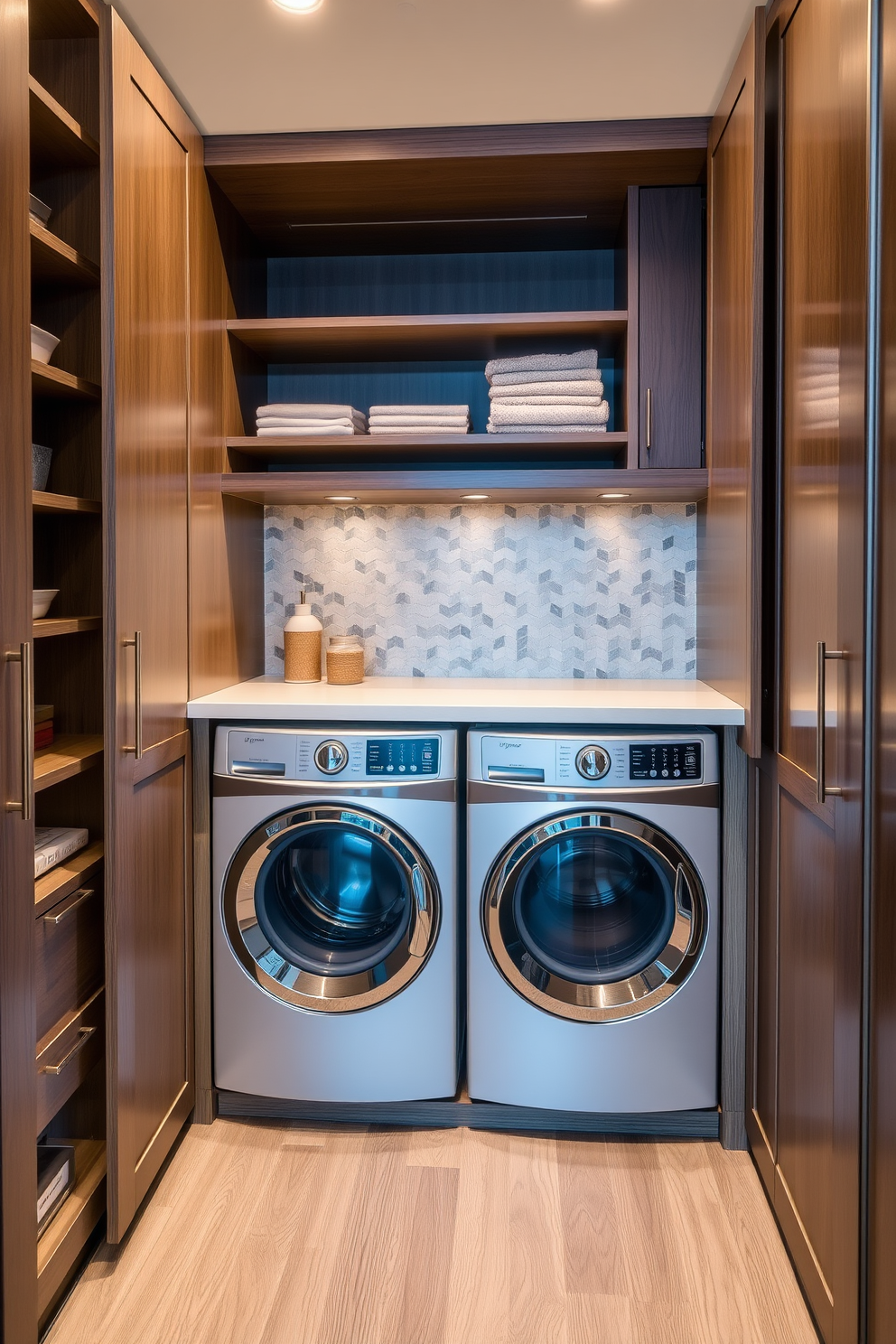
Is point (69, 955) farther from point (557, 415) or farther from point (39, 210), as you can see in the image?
point (557, 415)

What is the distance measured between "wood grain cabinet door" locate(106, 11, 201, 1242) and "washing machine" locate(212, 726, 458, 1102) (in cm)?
11

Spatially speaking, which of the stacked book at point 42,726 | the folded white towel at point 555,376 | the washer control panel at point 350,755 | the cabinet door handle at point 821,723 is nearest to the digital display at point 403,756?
the washer control panel at point 350,755

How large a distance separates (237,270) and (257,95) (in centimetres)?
51

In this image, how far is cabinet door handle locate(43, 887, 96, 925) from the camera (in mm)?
1549

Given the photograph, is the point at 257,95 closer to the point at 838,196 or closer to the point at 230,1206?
the point at 838,196

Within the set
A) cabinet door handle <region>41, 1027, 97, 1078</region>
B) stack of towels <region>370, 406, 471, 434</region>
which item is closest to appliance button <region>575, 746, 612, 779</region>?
stack of towels <region>370, 406, 471, 434</region>

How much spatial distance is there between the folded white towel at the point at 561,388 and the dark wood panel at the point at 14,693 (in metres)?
1.29

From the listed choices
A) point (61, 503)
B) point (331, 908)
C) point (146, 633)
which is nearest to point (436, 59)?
point (61, 503)

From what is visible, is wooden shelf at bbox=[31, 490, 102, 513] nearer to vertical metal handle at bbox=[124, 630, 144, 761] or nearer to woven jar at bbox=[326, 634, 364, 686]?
vertical metal handle at bbox=[124, 630, 144, 761]

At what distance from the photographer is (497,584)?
274 centimetres

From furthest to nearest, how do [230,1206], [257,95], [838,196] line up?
[257,95] < [230,1206] < [838,196]

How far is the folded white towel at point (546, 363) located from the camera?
235cm

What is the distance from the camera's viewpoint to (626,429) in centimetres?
233

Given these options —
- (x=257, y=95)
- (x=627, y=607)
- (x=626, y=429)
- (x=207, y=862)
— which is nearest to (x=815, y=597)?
(x=626, y=429)
